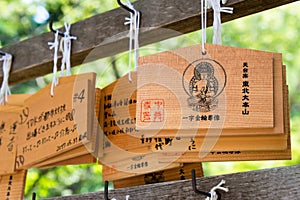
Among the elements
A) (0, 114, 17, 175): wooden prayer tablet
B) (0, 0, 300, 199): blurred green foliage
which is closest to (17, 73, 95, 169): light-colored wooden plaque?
(0, 114, 17, 175): wooden prayer tablet

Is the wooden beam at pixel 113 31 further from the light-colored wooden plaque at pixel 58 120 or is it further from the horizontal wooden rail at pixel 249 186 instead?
Answer: the horizontal wooden rail at pixel 249 186

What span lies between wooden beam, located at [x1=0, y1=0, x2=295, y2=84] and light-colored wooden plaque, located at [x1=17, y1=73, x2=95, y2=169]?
11cm

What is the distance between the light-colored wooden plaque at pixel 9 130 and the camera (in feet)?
3.44

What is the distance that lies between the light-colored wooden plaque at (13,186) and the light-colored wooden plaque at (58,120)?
0.14 ft

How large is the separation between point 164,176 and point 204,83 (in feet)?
0.67

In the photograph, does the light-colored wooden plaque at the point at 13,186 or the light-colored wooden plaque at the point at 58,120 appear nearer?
the light-colored wooden plaque at the point at 58,120

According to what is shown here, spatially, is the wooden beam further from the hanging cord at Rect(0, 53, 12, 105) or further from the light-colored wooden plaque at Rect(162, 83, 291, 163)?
the light-colored wooden plaque at Rect(162, 83, 291, 163)

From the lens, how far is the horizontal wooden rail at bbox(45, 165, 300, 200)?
28.7 inches

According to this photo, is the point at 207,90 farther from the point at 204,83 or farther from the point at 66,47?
the point at 66,47

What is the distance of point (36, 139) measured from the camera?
3.27 feet

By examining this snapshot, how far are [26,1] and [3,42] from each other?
28cm

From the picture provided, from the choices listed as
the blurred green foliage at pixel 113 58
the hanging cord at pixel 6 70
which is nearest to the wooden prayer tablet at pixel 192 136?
the hanging cord at pixel 6 70

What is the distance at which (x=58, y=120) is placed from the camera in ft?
3.17

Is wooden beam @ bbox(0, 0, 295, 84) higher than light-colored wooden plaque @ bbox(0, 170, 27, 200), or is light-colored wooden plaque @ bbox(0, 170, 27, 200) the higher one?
wooden beam @ bbox(0, 0, 295, 84)
